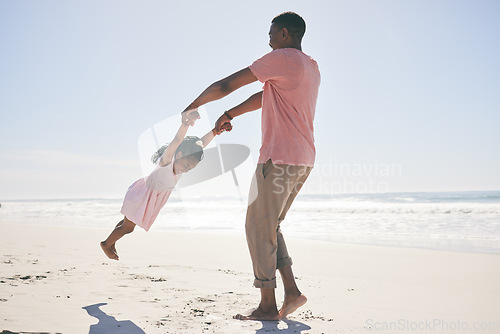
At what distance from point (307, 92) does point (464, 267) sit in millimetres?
4131

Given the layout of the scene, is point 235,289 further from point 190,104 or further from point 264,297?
point 190,104

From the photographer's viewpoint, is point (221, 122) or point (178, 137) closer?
point (221, 122)

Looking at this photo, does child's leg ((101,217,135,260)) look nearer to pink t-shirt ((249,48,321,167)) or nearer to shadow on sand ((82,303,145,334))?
shadow on sand ((82,303,145,334))

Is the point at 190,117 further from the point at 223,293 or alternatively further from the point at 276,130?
the point at 223,293

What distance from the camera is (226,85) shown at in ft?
7.55

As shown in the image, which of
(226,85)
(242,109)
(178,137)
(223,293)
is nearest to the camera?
(226,85)

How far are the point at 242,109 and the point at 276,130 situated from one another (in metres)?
0.48

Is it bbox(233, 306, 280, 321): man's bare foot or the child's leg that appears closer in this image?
bbox(233, 306, 280, 321): man's bare foot

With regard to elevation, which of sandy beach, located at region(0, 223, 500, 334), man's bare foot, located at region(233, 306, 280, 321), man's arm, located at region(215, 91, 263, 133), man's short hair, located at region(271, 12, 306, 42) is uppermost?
man's short hair, located at region(271, 12, 306, 42)

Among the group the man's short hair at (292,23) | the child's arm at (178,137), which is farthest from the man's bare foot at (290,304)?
the man's short hair at (292,23)


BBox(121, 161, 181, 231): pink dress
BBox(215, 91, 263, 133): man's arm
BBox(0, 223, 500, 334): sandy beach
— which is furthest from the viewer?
Result: BBox(121, 161, 181, 231): pink dress

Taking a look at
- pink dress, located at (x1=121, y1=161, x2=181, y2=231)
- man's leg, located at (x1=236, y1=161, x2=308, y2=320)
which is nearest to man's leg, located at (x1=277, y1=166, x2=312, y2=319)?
man's leg, located at (x1=236, y1=161, x2=308, y2=320)

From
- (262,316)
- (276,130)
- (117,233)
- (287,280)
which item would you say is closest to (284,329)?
(262,316)

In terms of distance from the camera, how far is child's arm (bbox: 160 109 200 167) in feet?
8.60
